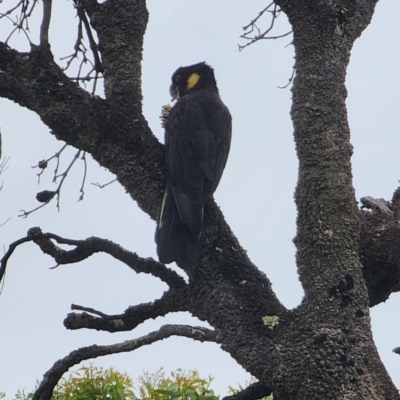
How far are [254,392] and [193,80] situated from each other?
7.71 feet

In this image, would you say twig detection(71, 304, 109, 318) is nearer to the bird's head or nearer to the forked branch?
the forked branch

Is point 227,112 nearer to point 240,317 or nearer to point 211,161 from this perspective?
point 211,161

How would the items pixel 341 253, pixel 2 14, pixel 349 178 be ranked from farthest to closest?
1. pixel 2 14
2. pixel 349 178
3. pixel 341 253

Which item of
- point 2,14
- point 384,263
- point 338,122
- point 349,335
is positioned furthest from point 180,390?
point 2,14

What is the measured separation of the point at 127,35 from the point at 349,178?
1032 mm

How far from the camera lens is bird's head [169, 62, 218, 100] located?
4312mm

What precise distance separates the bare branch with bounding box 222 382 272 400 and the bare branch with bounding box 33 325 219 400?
224mm

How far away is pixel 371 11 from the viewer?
3037 millimetres

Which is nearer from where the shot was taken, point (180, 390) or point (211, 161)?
point (180, 390)

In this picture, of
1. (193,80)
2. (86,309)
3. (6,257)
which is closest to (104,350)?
(86,309)

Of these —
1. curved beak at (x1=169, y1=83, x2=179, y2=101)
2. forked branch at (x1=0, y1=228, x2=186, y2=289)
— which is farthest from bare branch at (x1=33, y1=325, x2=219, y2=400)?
curved beak at (x1=169, y1=83, x2=179, y2=101)

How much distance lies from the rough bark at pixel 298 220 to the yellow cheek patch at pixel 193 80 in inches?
51.4

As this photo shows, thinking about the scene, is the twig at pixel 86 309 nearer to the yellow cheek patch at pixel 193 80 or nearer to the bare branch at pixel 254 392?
the bare branch at pixel 254 392

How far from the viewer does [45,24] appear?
2.84 m
